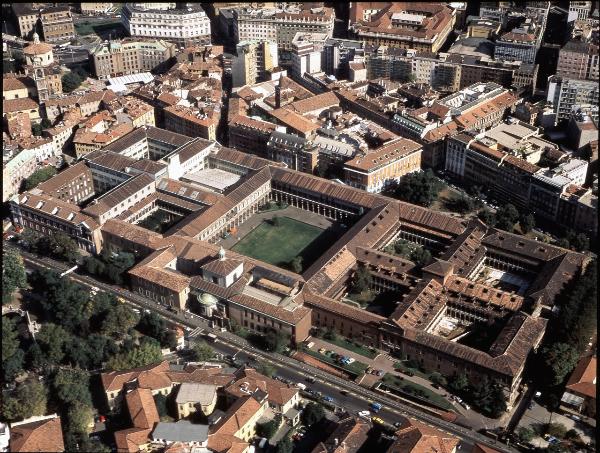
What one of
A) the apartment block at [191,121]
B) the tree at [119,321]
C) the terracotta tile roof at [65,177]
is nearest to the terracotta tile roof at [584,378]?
the tree at [119,321]

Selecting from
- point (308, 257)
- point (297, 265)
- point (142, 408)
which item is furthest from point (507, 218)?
point (142, 408)

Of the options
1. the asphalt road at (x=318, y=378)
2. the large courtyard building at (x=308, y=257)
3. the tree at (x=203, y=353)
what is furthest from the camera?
the large courtyard building at (x=308, y=257)

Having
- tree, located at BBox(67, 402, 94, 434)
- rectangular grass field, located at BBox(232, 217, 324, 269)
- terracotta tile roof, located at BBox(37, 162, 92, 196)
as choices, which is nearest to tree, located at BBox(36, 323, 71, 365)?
tree, located at BBox(67, 402, 94, 434)

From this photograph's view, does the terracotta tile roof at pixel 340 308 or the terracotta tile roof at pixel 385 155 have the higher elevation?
the terracotta tile roof at pixel 385 155

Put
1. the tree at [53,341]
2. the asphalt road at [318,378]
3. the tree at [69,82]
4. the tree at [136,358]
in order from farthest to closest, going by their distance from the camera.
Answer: the tree at [69,82] < the tree at [53,341] < the tree at [136,358] < the asphalt road at [318,378]

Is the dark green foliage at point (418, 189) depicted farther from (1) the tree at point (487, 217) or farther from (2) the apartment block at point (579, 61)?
(2) the apartment block at point (579, 61)

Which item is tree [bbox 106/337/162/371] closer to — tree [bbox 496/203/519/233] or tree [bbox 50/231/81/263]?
tree [bbox 50/231/81/263]
